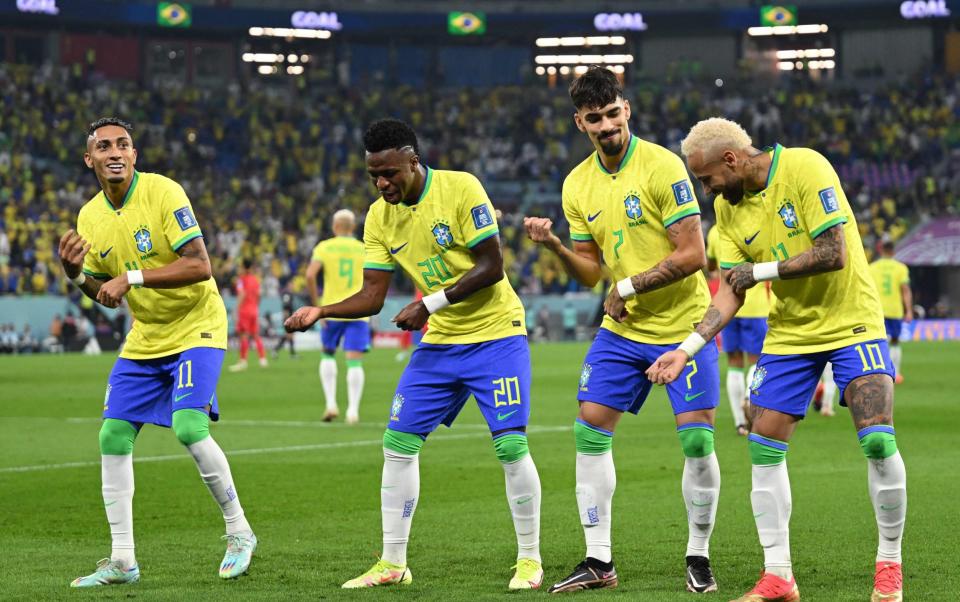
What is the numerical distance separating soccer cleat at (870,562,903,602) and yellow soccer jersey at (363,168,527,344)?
236 cm

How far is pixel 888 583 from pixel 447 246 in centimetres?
289

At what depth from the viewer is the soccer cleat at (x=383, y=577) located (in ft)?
26.0

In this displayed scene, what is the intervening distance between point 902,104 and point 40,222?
33.1 meters

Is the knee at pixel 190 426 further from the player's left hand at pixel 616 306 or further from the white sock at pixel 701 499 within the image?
the white sock at pixel 701 499

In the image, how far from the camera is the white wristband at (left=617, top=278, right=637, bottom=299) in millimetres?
7785

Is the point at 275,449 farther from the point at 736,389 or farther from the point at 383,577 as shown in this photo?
the point at 383,577

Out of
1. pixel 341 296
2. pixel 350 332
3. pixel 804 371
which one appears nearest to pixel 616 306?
pixel 804 371

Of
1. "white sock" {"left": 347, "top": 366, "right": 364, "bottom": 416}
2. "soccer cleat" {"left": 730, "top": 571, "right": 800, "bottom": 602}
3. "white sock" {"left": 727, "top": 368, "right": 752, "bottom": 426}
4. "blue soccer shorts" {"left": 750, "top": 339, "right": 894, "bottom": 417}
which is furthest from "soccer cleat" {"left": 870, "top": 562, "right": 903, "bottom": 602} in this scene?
"white sock" {"left": 347, "top": 366, "right": 364, "bottom": 416}

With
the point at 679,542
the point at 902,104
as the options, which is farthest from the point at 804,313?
the point at 902,104

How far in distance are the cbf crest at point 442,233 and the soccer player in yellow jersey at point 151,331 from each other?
1.32m

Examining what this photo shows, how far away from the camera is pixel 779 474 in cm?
746

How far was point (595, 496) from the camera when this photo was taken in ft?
26.5

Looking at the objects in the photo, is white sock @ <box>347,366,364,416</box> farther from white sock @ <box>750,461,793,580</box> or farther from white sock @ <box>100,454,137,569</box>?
white sock @ <box>750,461,793,580</box>

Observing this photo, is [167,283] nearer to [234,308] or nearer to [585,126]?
[585,126]
